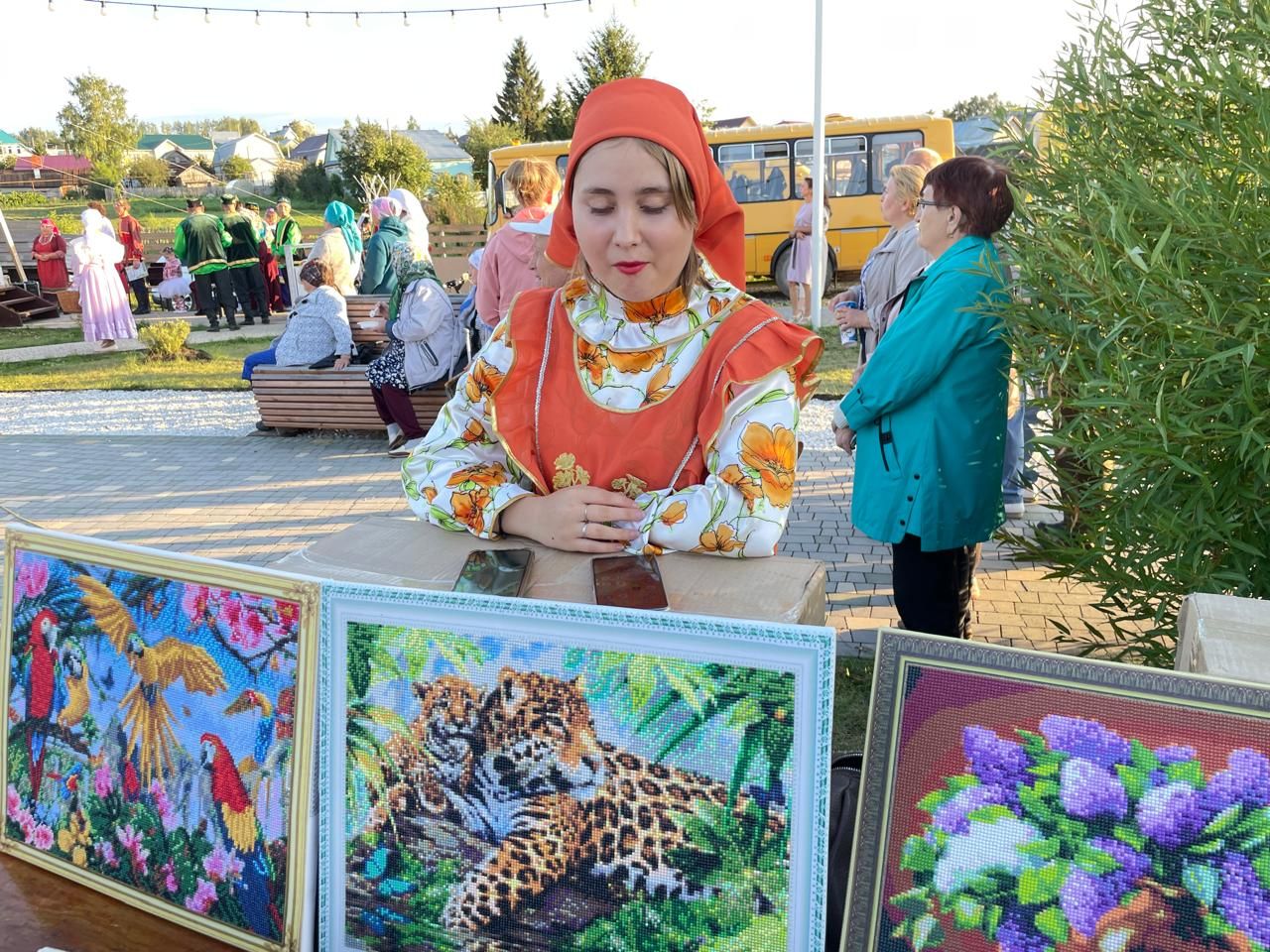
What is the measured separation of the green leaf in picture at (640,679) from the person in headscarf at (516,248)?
185 inches

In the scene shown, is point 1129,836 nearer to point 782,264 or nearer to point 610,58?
point 782,264

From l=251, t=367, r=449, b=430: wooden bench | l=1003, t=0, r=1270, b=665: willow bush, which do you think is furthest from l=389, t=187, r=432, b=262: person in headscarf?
l=1003, t=0, r=1270, b=665: willow bush

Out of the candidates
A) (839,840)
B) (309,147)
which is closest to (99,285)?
(839,840)

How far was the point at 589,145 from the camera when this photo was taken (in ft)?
4.89

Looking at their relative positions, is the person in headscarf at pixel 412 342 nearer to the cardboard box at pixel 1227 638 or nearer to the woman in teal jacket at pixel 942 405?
the woman in teal jacket at pixel 942 405

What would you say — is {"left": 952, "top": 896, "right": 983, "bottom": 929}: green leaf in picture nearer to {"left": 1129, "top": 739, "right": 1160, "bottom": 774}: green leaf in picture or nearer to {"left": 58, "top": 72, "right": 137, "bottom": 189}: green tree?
{"left": 1129, "top": 739, "right": 1160, "bottom": 774}: green leaf in picture

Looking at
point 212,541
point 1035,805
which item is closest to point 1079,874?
point 1035,805

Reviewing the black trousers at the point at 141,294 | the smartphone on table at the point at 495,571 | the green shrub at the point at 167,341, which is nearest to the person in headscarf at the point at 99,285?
the green shrub at the point at 167,341

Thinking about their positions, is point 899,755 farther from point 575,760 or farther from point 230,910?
point 230,910

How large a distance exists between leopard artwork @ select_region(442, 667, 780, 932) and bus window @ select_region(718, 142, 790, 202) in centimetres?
1691

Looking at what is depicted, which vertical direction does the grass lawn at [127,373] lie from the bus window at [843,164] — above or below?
below

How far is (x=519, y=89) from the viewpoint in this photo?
5034 centimetres

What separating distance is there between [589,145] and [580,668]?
34.7 inches

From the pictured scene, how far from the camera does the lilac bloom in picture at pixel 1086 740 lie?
819 millimetres
